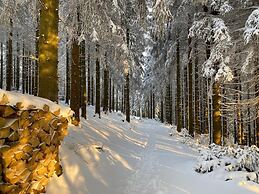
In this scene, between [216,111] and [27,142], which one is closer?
[27,142]

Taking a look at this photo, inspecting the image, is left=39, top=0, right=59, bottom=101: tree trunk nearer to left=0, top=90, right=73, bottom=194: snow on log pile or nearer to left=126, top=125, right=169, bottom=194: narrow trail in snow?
left=0, top=90, right=73, bottom=194: snow on log pile

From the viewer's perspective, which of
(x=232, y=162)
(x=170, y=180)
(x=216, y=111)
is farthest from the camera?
(x=216, y=111)

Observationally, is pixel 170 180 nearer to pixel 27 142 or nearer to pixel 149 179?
pixel 149 179

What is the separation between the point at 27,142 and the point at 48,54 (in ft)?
10.1

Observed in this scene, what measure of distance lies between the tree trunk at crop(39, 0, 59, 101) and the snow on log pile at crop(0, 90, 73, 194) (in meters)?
1.32

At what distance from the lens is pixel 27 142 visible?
4965 mm

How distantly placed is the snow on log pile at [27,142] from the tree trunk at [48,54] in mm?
1318

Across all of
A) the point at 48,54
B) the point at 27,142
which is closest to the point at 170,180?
the point at 48,54

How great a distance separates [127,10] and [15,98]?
20.6 meters

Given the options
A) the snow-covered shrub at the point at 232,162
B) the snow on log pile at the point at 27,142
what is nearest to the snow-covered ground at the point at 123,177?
the snow-covered shrub at the point at 232,162

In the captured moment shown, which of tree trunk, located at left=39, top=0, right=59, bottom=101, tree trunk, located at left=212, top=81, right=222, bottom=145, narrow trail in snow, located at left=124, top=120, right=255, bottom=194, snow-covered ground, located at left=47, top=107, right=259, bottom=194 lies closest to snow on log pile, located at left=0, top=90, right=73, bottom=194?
snow-covered ground, located at left=47, top=107, right=259, bottom=194

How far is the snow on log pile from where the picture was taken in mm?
4359

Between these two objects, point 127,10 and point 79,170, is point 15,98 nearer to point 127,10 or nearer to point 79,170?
point 79,170

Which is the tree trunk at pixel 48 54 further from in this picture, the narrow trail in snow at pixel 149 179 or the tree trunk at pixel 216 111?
the tree trunk at pixel 216 111
